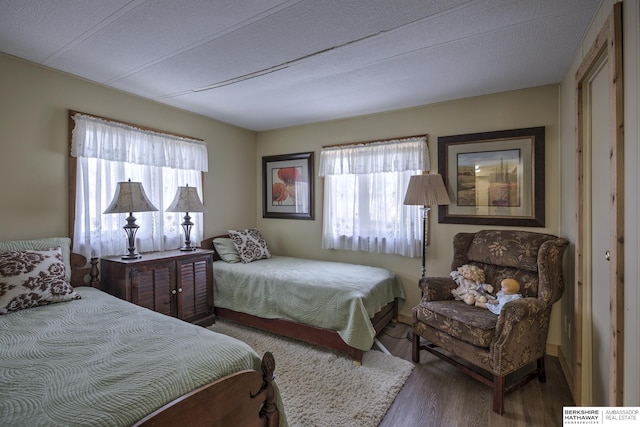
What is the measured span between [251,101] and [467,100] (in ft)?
7.42

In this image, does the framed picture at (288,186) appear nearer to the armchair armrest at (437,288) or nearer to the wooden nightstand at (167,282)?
the wooden nightstand at (167,282)

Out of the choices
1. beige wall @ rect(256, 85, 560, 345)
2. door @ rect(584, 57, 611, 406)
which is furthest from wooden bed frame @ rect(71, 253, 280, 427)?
beige wall @ rect(256, 85, 560, 345)

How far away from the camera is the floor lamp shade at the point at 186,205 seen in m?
3.10

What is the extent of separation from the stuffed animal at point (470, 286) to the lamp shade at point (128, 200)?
9.24 ft

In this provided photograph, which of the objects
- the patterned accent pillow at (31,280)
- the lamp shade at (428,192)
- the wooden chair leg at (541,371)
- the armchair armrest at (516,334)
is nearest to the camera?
the patterned accent pillow at (31,280)

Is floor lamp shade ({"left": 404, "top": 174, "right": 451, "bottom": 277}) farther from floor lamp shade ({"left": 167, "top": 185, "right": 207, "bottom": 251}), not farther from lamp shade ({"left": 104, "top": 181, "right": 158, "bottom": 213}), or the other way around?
lamp shade ({"left": 104, "top": 181, "right": 158, "bottom": 213})

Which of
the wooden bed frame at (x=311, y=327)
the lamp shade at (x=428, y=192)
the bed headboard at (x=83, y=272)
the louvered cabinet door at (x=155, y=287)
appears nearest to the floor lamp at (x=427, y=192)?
the lamp shade at (x=428, y=192)

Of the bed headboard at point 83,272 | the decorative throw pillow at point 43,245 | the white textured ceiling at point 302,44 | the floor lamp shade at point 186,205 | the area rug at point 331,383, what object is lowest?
the area rug at point 331,383

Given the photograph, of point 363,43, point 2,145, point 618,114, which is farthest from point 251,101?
point 618,114

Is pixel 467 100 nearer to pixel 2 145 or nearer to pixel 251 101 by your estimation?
pixel 251 101

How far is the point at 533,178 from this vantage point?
2742 millimetres

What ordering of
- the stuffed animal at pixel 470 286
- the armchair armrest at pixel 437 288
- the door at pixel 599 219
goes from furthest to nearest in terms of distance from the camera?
the armchair armrest at pixel 437 288 → the stuffed animal at pixel 470 286 → the door at pixel 599 219

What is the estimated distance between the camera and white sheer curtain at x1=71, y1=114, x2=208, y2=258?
2.61 meters

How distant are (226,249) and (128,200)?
1349 millimetres
